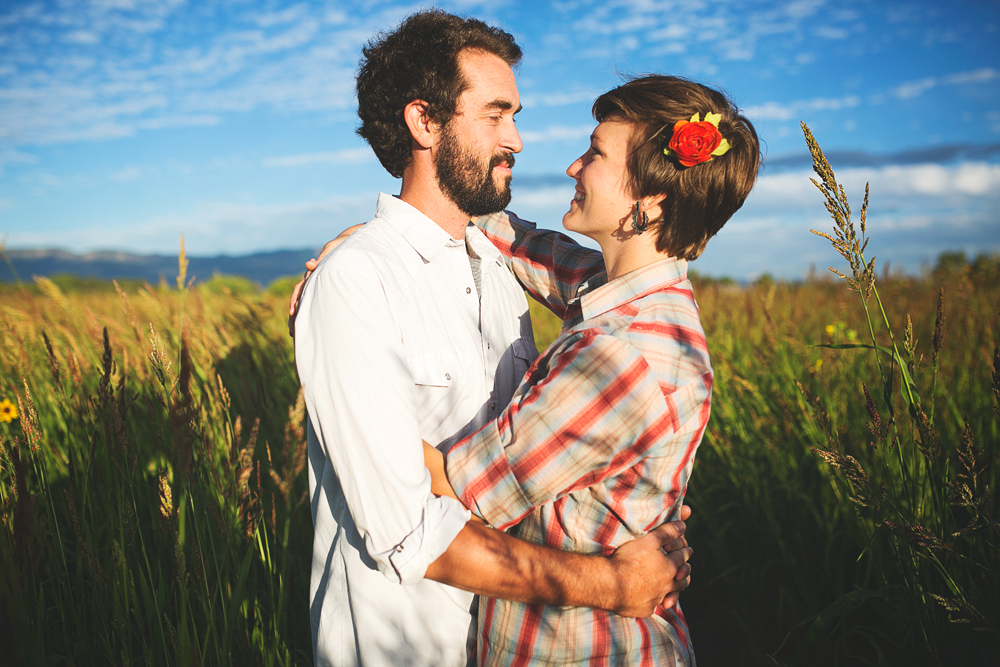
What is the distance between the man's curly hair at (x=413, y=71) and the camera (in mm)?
2207

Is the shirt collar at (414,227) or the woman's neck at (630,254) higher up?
the shirt collar at (414,227)

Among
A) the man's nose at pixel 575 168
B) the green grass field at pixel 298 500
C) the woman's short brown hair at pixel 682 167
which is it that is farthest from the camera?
the man's nose at pixel 575 168

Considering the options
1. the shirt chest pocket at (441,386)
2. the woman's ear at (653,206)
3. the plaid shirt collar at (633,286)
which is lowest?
the shirt chest pocket at (441,386)

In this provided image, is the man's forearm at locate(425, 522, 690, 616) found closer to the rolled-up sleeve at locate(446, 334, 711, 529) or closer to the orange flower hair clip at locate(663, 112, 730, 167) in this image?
the rolled-up sleeve at locate(446, 334, 711, 529)

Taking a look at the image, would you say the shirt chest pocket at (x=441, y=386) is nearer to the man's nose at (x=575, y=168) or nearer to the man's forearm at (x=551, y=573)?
the man's forearm at (x=551, y=573)

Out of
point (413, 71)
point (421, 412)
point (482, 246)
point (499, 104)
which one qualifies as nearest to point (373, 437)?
point (421, 412)

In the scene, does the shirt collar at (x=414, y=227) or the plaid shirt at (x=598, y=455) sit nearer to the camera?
the plaid shirt at (x=598, y=455)

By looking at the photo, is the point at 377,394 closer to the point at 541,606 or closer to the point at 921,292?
the point at 541,606

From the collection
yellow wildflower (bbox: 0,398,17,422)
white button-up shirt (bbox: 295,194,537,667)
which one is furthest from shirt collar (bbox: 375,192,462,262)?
yellow wildflower (bbox: 0,398,17,422)

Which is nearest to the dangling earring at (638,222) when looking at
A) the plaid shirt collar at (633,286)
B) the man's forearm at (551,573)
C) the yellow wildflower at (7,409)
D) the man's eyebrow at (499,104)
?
the plaid shirt collar at (633,286)

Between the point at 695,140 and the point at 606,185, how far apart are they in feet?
1.04

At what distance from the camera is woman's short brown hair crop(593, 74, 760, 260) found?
1.75 m

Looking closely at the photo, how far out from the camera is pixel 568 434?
4.33ft

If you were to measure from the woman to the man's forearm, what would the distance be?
0.20 ft
